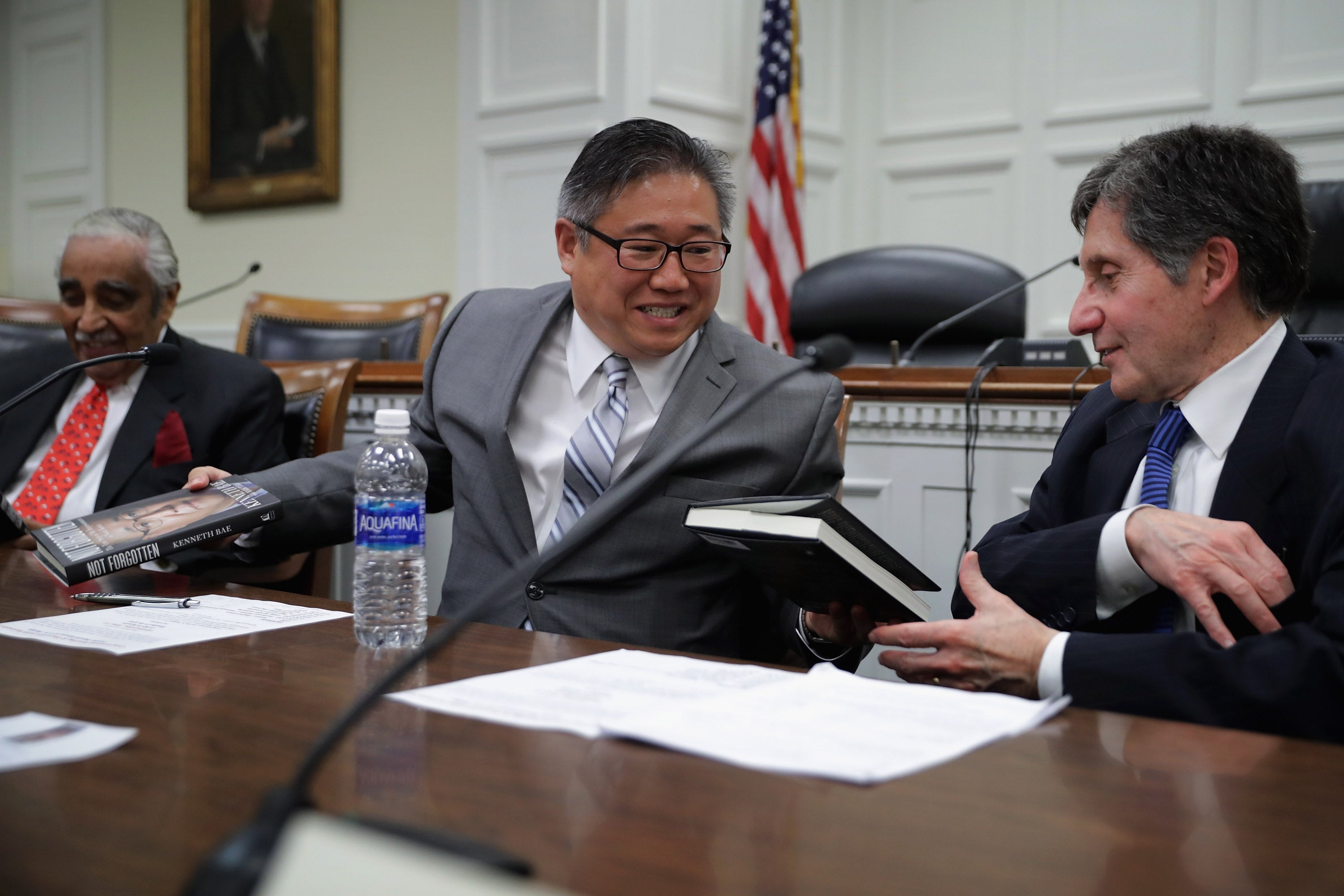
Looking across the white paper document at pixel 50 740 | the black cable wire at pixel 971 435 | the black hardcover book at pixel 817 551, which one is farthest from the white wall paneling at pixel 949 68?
the white paper document at pixel 50 740

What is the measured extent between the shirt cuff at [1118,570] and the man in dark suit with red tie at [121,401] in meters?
1.65

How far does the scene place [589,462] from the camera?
1.73m

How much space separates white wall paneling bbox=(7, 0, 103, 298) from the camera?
6504 millimetres

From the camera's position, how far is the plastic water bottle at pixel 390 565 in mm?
1229

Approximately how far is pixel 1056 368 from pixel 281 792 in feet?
6.16

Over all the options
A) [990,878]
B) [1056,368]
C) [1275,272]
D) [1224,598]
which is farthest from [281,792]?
[1056,368]

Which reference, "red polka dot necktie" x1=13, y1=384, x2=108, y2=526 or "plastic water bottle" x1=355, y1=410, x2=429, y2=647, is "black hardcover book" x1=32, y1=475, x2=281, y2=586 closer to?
"plastic water bottle" x1=355, y1=410, x2=429, y2=647

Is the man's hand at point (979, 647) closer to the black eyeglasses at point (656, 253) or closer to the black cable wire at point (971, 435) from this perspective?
the black eyeglasses at point (656, 253)

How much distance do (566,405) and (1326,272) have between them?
1.85 m

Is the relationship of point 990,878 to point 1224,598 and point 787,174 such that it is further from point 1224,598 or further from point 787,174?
point 787,174

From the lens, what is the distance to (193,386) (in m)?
2.39

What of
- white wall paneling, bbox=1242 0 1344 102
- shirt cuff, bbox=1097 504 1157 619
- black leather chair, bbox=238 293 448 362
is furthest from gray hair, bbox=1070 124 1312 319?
white wall paneling, bbox=1242 0 1344 102

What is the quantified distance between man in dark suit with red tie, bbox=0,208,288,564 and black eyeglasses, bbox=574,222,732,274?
99cm

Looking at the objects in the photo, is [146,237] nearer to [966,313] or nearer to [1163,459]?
[966,313]
